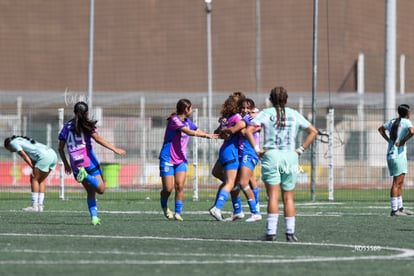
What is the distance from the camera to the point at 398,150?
20.2 meters

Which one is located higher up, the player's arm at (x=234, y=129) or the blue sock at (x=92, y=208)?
the player's arm at (x=234, y=129)

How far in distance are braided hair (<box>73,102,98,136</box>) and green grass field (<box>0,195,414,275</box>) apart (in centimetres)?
139

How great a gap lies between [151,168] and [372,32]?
4436 cm

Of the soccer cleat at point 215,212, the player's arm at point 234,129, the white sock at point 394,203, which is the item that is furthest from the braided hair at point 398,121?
the soccer cleat at point 215,212

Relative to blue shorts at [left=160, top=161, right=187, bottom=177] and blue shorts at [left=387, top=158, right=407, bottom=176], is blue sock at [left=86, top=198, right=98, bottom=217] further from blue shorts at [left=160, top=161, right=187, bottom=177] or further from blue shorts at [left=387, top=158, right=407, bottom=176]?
blue shorts at [left=387, top=158, right=407, bottom=176]

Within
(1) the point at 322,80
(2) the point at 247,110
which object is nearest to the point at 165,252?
(2) the point at 247,110

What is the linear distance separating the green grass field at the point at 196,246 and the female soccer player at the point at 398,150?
36 centimetres

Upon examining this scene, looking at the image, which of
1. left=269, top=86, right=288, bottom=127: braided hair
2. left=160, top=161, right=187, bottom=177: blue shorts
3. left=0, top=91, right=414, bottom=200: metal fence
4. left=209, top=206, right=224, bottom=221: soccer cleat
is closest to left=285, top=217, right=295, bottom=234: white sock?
left=269, top=86, right=288, bottom=127: braided hair

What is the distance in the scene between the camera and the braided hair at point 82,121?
1683 centimetres

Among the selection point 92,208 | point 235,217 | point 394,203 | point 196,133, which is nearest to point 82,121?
point 92,208

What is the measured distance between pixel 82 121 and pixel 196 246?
4.33m

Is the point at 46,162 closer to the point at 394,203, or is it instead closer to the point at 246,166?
the point at 246,166

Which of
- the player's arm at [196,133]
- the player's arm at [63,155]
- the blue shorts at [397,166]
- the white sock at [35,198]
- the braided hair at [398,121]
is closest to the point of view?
the player's arm at [63,155]

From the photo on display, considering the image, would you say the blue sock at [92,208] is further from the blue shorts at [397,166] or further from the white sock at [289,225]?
the blue shorts at [397,166]
